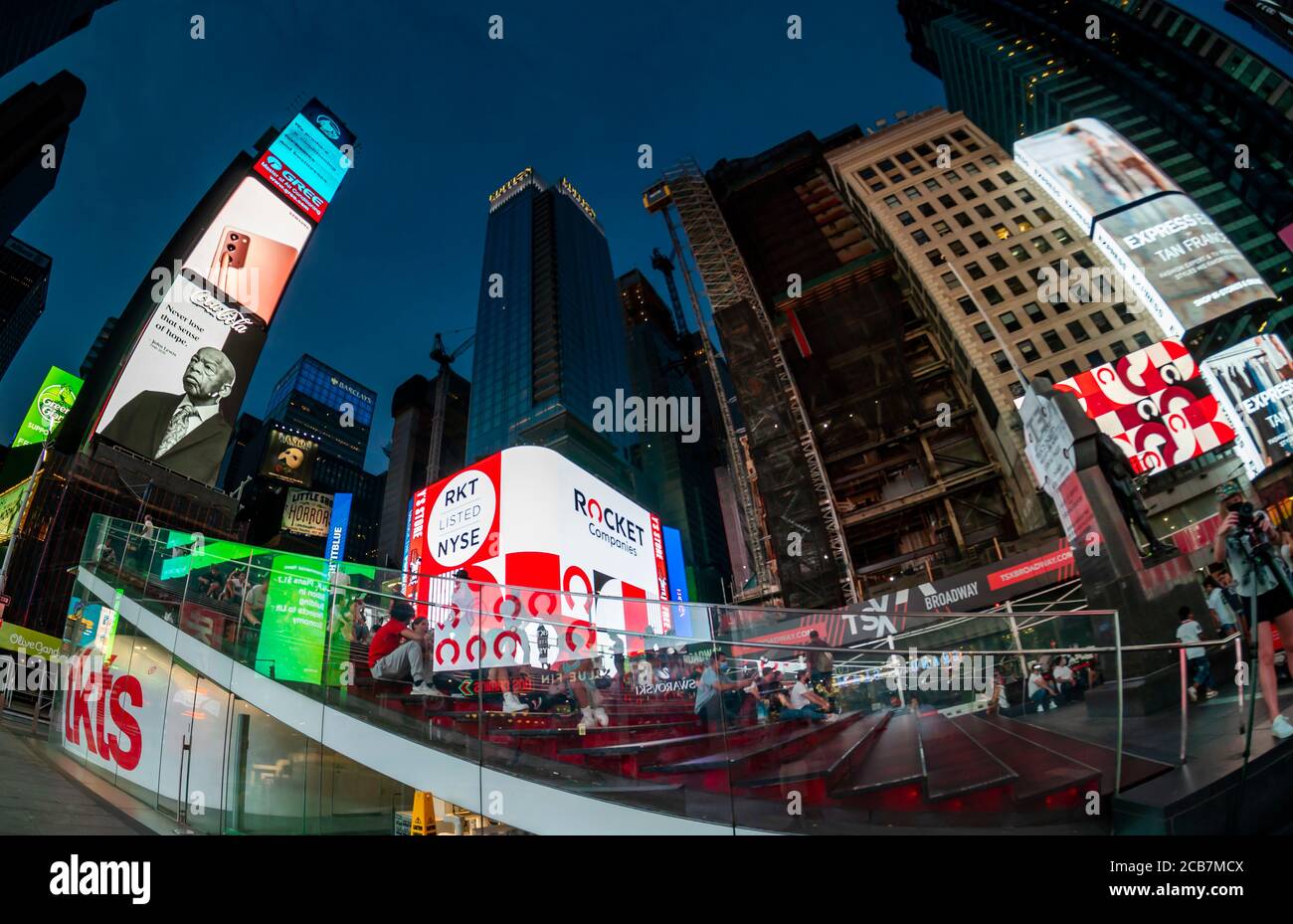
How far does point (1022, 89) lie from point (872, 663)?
74.5 meters

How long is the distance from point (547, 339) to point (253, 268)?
39.1 meters

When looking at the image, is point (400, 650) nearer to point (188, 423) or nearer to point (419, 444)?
point (188, 423)

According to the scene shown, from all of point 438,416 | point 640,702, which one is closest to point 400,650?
point 640,702

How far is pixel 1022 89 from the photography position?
58.5m

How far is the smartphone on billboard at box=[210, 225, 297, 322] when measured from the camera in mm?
27359

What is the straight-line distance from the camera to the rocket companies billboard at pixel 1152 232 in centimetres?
2531

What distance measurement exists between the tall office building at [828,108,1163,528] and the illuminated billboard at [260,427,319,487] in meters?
61.6

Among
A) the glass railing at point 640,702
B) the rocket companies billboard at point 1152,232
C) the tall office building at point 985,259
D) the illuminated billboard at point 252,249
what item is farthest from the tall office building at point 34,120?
the tall office building at point 985,259

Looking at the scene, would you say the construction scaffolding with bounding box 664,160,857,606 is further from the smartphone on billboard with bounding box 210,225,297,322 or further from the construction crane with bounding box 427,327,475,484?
the construction crane with bounding box 427,327,475,484

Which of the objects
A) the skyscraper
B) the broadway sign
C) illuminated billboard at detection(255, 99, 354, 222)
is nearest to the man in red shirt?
the broadway sign

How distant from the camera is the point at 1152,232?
26531 mm

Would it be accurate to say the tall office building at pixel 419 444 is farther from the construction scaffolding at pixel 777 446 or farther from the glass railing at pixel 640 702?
the glass railing at pixel 640 702

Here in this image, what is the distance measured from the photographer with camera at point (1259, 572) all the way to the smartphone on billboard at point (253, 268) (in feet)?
112
